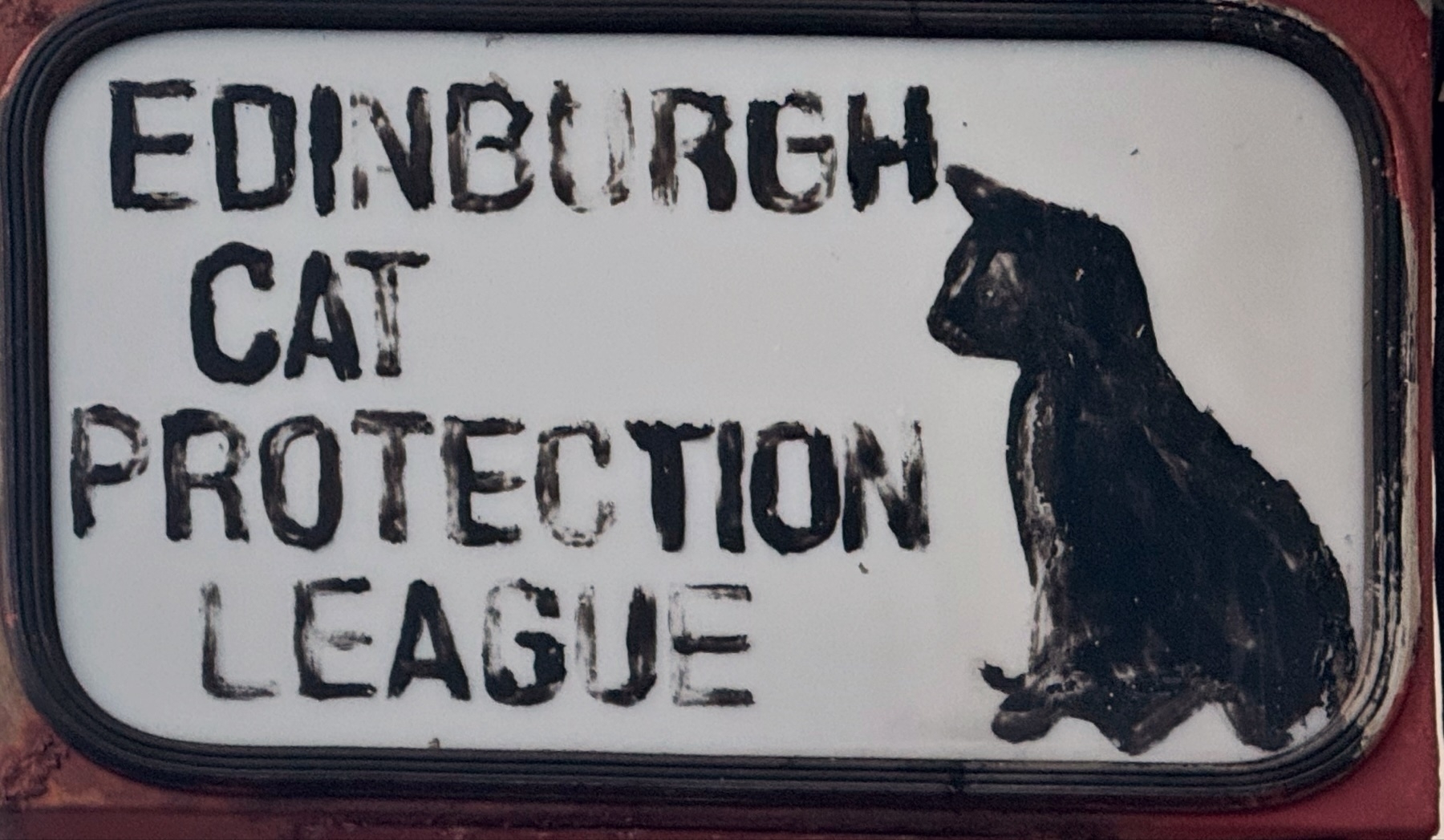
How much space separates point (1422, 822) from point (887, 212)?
2.16ft

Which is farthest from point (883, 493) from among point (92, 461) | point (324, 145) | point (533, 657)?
point (92, 461)

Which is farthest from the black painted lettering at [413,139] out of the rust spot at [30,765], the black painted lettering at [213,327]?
the rust spot at [30,765]

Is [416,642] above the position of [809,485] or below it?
below

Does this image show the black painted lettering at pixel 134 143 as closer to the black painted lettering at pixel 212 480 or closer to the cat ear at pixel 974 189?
the black painted lettering at pixel 212 480

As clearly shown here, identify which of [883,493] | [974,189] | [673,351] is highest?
[974,189]

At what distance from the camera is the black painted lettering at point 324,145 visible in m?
1.12

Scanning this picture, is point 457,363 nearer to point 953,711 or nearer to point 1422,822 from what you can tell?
point 953,711

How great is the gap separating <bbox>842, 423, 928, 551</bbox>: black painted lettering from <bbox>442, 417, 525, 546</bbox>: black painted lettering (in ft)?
0.87

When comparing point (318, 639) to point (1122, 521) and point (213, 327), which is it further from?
point (1122, 521)

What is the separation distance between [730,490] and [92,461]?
524 millimetres

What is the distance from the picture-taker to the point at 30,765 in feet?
3.75

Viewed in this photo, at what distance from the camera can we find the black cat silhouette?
1101 millimetres

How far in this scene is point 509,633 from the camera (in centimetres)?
112

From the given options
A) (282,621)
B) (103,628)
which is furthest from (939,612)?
(103,628)
